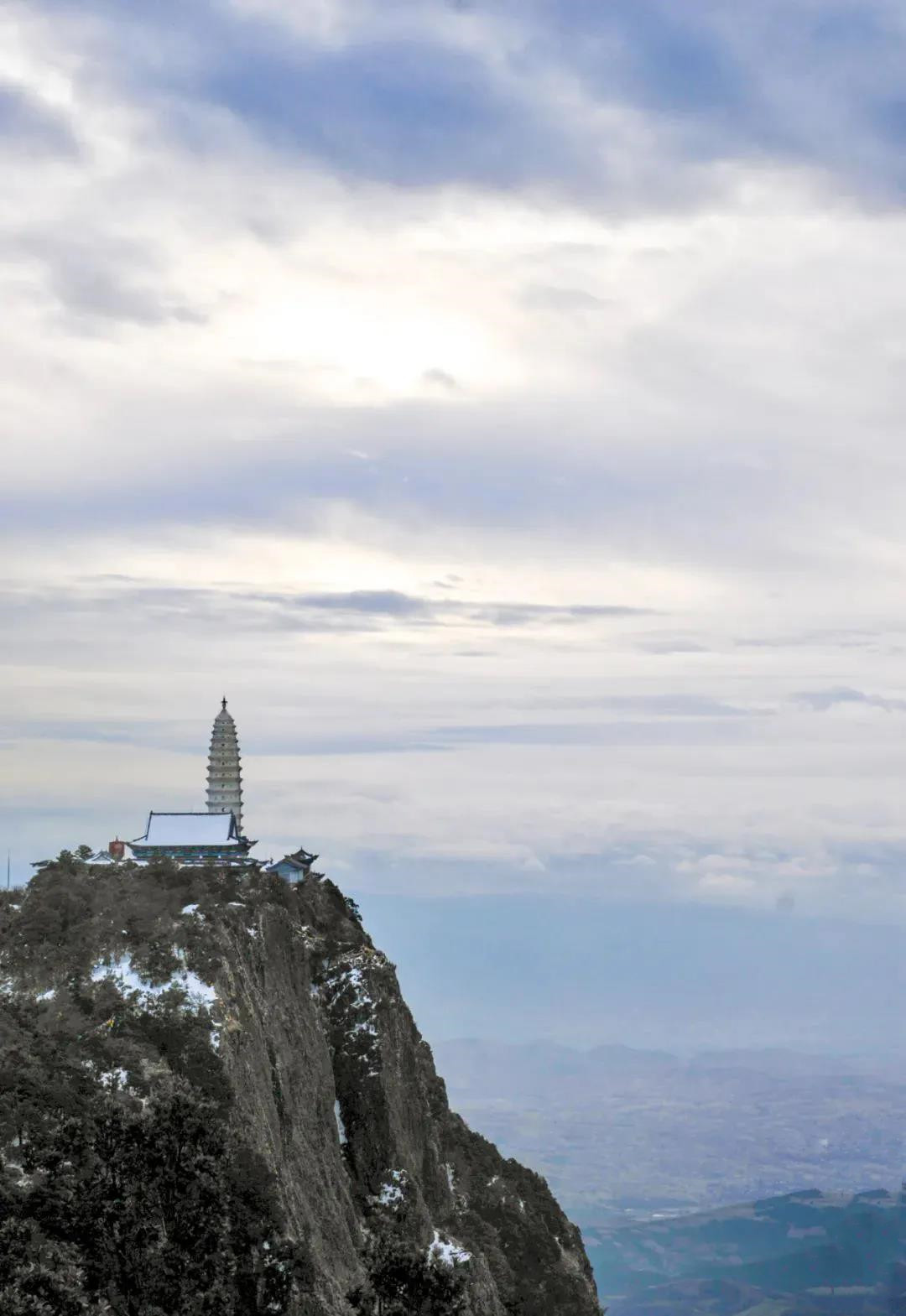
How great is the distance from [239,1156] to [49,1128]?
32.8 feet

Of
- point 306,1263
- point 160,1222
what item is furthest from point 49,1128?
point 306,1263

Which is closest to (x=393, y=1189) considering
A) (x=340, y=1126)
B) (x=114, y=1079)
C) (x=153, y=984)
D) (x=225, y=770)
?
(x=340, y=1126)

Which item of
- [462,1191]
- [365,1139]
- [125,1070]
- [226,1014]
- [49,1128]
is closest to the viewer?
[49,1128]

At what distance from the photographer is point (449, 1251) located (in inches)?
3964

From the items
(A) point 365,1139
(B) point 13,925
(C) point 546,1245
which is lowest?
(C) point 546,1245

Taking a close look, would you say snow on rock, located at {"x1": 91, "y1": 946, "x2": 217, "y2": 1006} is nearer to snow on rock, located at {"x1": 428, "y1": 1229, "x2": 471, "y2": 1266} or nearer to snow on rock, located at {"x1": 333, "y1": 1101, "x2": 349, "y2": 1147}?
snow on rock, located at {"x1": 333, "y1": 1101, "x2": 349, "y2": 1147}

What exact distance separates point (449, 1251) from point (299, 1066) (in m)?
16.7

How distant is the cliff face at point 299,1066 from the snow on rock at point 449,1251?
22 centimetres

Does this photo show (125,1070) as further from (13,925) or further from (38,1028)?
(13,925)

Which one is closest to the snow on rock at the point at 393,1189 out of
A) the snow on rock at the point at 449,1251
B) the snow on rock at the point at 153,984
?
the snow on rock at the point at 449,1251

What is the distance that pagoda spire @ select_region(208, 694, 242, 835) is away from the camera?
144 meters

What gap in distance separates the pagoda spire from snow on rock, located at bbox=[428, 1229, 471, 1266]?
49194mm

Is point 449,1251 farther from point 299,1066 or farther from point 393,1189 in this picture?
point 299,1066

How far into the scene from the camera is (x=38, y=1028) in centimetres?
7875
